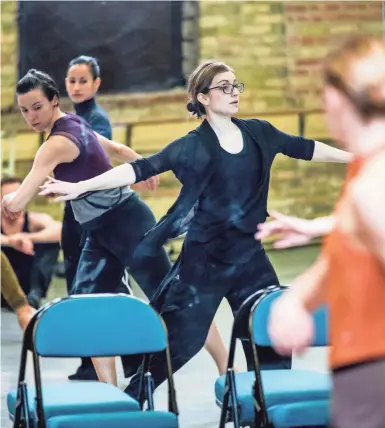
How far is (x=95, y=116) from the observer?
16.7 feet

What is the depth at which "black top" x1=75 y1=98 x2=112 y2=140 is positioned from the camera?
16.6 feet

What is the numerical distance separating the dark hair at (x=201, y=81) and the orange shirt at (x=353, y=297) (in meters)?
2.48

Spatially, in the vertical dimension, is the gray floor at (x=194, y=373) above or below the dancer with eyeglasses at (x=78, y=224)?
below

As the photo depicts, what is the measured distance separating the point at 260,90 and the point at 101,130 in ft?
2.75

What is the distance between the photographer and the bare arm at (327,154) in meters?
4.55

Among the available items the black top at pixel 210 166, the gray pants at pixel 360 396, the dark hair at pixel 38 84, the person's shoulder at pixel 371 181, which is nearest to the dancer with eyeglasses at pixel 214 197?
the black top at pixel 210 166

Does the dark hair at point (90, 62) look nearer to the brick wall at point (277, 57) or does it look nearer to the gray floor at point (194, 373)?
the brick wall at point (277, 57)

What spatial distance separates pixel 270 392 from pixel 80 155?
1.52m

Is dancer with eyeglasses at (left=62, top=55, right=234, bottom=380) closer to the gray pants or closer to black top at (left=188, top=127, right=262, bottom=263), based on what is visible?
black top at (left=188, top=127, right=262, bottom=263)

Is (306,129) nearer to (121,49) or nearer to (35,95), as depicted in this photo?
(121,49)

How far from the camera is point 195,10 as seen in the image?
5.50 metres

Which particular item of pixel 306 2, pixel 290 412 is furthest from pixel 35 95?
pixel 290 412

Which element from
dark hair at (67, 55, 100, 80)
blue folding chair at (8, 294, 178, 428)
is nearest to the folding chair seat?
blue folding chair at (8, 294, 178, 428)

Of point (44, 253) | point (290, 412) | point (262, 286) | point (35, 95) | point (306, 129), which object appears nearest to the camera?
point (290, 412)
